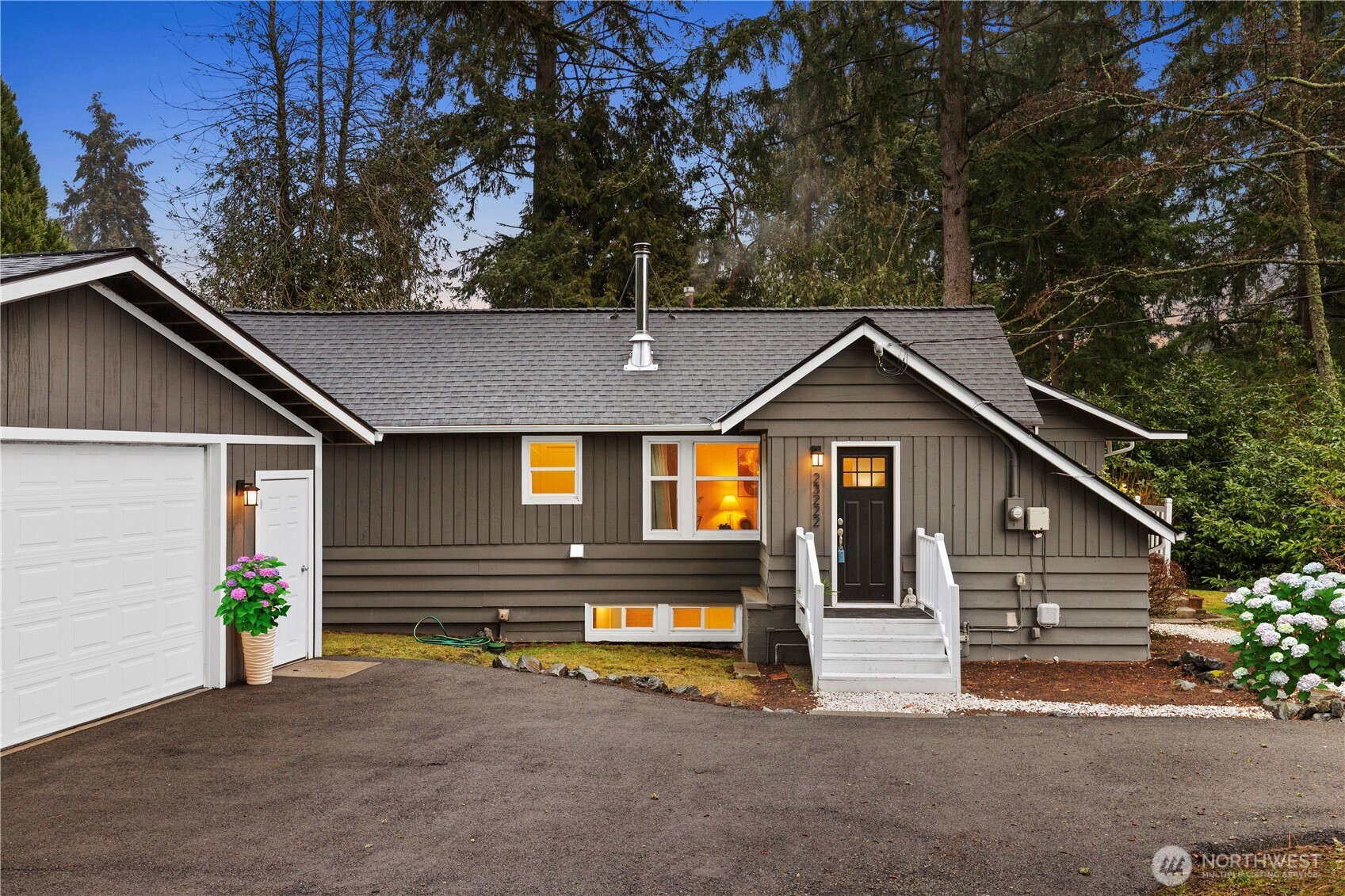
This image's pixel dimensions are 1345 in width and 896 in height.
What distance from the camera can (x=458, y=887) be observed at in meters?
4.45

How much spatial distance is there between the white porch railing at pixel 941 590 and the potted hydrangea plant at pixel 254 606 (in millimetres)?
6652

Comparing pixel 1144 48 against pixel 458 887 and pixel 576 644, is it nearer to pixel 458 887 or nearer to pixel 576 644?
pixel 576 644

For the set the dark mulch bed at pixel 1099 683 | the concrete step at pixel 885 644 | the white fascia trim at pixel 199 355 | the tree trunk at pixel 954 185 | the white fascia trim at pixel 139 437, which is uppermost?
the tree trunk at pixel 954 185

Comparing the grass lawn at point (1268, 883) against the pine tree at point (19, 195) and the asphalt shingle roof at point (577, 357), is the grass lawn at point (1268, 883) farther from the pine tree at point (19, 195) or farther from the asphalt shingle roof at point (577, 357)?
the pine tree at point (19, 195)

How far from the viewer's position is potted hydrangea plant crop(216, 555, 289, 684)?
26.8ft

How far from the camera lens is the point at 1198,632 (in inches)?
512

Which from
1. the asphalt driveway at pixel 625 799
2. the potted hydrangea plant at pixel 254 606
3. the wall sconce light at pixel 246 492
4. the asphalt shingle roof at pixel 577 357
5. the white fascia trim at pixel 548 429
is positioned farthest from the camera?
the asphalt shingle roof at pixel 577 357

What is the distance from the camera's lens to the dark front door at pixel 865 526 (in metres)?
10.9

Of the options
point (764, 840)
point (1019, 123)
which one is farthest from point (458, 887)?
point (1019, 123)

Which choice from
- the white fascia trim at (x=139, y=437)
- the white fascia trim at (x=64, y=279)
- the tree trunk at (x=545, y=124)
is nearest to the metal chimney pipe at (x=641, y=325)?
the white fascia trim at (x=139, y=437)

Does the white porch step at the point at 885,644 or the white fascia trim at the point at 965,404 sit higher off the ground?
the white fascia trim at the point at 965,404

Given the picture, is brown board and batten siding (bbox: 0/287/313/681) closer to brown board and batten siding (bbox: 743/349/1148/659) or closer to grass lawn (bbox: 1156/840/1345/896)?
brown board and batten siding (bbox: 743/349/1148/659)

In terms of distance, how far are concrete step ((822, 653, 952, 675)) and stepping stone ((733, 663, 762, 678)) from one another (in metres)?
1.10

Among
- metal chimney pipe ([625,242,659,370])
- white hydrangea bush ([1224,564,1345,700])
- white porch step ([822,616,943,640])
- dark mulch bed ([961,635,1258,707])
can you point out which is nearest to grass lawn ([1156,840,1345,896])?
white hydrangea bush ([1224,564,1345,700])
